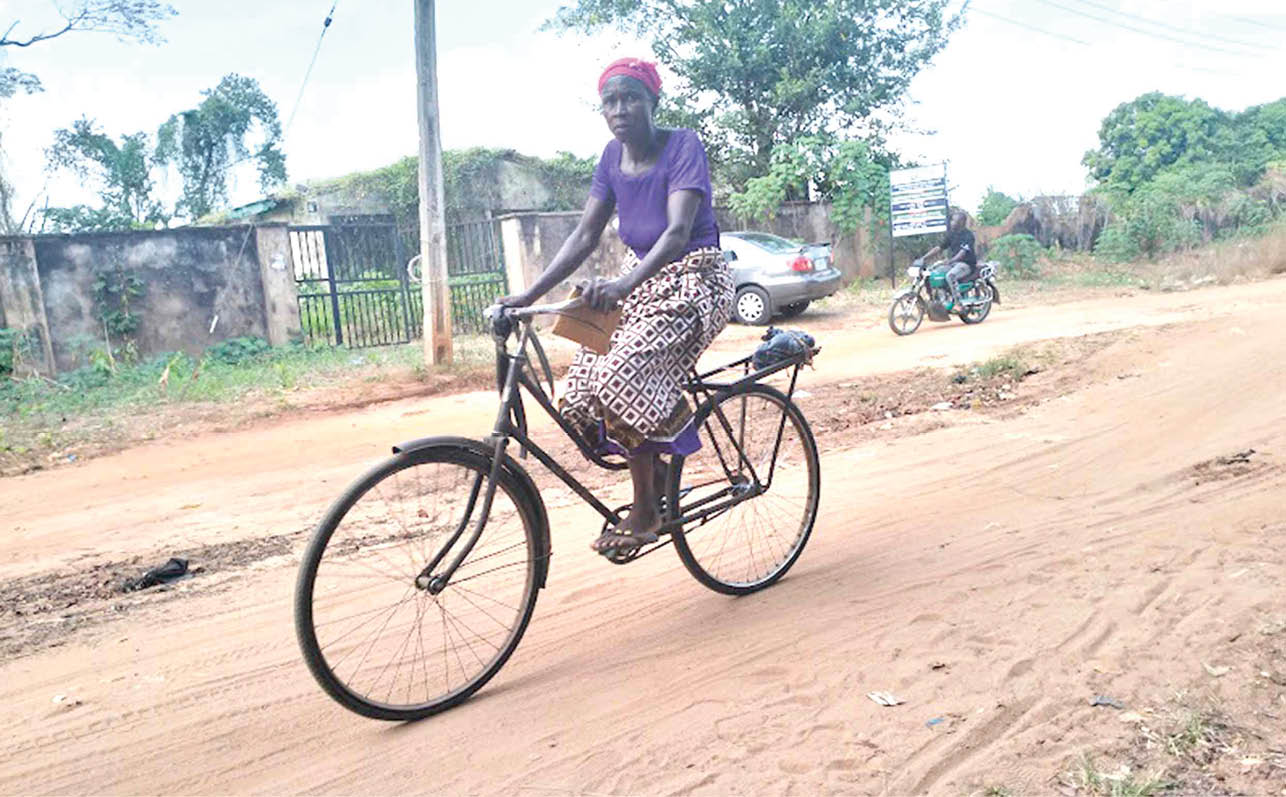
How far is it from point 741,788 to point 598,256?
54.5 feet

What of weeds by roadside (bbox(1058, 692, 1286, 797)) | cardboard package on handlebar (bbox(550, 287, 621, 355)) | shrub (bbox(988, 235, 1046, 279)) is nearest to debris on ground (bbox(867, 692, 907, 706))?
weeds by roadside (bbox(1058, 692, 1286, 797))

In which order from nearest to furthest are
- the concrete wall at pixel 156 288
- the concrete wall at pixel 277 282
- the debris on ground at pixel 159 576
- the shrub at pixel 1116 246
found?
the debris on ground at pixel 159 576 → the concrete wall at pixel 156 288 → the concrete wall at pixel 277 282 → the shrub at pixel 1116 246

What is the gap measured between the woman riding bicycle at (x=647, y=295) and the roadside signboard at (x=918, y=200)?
58.3 feet

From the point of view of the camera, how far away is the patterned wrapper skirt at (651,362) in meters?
3.46

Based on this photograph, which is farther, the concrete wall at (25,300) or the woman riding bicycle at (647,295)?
the concrete wall at (25,300)

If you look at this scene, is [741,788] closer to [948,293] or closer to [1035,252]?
[948,293]

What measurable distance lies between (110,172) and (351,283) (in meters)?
13.9

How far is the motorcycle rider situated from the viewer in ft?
48.5

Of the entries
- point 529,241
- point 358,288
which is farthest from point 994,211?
point 358,288

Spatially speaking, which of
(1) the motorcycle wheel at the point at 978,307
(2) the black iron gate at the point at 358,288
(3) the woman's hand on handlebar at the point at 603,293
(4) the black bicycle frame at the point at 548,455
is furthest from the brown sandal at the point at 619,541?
(1) the motorcycle wheel at the point at 978,307

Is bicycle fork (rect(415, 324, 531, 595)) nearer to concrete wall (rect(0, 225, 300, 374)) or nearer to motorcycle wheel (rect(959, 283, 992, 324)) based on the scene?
concrete wall (rect(0, 225, 300, 374))

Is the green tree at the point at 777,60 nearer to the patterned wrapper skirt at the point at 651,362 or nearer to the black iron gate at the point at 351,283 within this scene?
the black iron gate at the point at 351,283

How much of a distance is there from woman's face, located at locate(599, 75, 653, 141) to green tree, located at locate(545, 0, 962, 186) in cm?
2044

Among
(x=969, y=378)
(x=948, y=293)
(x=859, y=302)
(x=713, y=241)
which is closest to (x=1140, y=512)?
(x=713, y=241)
